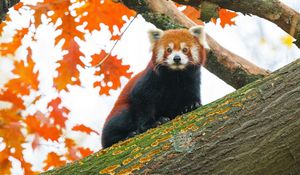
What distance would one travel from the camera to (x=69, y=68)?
434 centimetres

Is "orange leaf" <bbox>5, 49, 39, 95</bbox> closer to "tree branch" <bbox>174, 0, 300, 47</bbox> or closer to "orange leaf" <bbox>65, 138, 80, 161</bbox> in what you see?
"orange leaf" <bbox>65, 138, 80, 161</bbox>

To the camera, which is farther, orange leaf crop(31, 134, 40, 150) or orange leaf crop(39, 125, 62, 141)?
orange leaf crop(31, 134, 40, 150)

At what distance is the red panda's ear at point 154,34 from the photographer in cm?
392

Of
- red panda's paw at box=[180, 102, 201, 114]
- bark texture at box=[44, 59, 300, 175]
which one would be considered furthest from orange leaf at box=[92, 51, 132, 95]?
bark texture at box=[44, 59, 300, 175]

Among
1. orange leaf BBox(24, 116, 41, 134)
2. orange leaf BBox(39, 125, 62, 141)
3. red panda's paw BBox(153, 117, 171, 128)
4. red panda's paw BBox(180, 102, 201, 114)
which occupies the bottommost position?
orange leaf BBox(39, 125, 62, 141)

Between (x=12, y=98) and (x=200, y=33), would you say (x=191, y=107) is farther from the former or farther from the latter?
(x=12, y=98)

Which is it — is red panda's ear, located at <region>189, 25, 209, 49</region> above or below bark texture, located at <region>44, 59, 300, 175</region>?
above

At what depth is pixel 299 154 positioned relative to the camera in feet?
6.63

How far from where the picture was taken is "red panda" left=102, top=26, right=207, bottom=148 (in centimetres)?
359

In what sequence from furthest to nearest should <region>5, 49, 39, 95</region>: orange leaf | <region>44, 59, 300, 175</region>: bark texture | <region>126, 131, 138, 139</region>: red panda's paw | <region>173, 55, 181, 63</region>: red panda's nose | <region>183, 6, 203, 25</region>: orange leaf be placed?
<region>5, 49, 39, 95</region>: orange leaf → <region>183, 6, 203, 25</region>: orange leaf → <region>173, 55, 181, 63</region>: red panda's nose → <region>126, 131, 138, 139</region>: red panda's paw → <region>44, 59, 300, 175</region>: bark texture

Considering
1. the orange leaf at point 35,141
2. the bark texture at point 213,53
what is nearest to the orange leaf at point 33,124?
the orange leaf at point 35,141

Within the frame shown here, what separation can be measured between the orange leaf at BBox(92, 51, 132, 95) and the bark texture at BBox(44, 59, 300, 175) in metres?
2.03

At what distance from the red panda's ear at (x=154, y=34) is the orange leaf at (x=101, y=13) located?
45cm

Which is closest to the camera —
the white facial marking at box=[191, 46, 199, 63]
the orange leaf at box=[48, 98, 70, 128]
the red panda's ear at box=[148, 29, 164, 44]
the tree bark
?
the tree bark
